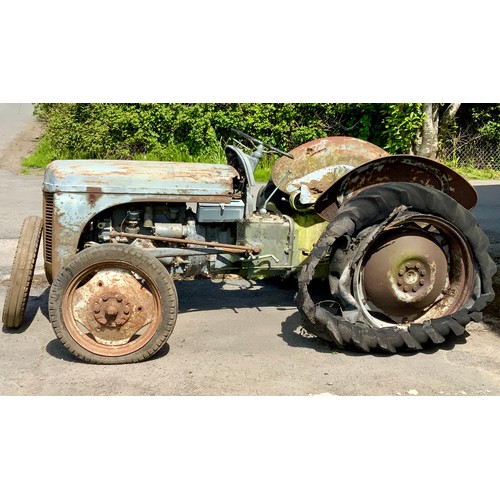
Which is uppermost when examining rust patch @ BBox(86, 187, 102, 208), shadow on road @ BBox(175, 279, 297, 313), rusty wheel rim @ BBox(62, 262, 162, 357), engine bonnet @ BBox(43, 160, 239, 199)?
engine bonnet @ BBox(43, 160, 239, 199)

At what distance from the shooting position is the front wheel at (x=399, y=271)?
5578 millimetres

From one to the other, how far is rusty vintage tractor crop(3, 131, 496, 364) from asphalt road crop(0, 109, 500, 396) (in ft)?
Answer: 0.60

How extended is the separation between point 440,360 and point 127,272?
259 centimetres

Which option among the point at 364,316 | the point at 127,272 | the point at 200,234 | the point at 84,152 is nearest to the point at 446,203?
the point at 364,316

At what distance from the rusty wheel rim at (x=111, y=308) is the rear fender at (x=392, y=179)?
171 centimetres

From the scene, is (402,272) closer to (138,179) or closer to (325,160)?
(325,160)

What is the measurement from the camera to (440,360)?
224 inches

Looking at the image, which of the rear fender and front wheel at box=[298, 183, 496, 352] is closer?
front wheel at box=[298, 183, 496, 352]

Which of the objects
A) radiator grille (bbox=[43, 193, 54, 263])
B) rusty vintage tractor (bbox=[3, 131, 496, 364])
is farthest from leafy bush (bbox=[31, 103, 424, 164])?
radiator grille (bbox=[43, 193, 54, 263])

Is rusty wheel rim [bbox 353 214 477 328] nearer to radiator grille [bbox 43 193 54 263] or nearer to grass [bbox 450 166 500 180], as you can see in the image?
radiator grille [bbox 43 193 54 263]

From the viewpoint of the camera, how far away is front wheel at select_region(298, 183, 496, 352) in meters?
5.58

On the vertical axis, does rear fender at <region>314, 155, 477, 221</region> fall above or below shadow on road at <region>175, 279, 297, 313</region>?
above

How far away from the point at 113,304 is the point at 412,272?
2442 millimetres

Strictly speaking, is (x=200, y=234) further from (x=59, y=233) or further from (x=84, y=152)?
(x=84, y=152)
